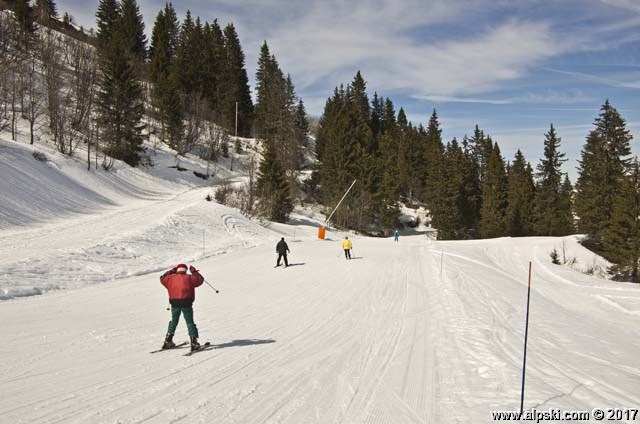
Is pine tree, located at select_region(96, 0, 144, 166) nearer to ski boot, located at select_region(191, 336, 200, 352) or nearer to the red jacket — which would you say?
the red jacket

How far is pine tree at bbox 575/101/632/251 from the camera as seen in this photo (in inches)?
1708

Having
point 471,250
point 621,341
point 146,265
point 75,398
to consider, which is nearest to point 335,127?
point 471,250

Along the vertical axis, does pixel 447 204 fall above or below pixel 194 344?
above

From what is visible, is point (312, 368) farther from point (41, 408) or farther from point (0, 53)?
point (0, 53)

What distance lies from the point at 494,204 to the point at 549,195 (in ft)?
24.7

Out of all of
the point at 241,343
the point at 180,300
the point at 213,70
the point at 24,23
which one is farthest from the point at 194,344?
the point at 213,70

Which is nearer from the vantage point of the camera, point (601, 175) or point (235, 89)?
point (601, 175)

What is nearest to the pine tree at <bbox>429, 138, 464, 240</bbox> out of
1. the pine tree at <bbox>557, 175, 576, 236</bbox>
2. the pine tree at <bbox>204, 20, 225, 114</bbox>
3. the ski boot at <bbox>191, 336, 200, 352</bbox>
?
the pine tree at <bbox>557, 175, 576, 236</bbox>

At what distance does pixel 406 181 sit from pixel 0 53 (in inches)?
2570

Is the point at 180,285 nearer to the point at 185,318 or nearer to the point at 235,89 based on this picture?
the point at 185,318

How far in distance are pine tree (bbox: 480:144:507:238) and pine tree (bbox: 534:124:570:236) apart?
470 centimetres

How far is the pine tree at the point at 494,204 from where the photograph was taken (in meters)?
61.1

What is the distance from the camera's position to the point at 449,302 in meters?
14.4

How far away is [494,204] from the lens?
62875 millimetres
